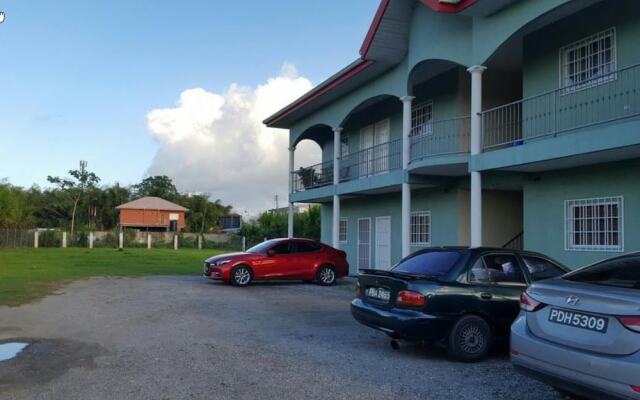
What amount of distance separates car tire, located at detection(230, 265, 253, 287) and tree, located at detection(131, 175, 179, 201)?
7123 cm

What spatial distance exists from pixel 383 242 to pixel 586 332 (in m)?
16.6

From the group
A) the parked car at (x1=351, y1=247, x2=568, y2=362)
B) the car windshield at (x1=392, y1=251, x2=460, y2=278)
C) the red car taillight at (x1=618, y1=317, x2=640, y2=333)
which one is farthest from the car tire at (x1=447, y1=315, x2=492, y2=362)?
the red car taillight at (x1=618, y1=317, x2=640, y2=333)

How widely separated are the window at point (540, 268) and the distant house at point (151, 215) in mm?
63187

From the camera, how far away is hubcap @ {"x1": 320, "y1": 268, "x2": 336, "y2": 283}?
19.3m

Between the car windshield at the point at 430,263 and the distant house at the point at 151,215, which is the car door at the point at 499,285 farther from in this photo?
the distant house at the point at 151,215

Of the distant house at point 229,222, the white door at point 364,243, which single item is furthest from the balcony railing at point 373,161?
the distant house at point 229,222

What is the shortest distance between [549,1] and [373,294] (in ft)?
23.7


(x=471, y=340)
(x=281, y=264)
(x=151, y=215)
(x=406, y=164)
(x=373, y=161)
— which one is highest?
(x=373, y=161)

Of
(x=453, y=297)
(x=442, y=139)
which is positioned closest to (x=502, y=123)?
(x=442, y=139)

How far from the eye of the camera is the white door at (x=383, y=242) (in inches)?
834

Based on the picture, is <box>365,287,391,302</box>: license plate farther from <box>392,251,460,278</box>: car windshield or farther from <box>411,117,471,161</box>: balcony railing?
<box>411,117,471,161</box>: balcony railing

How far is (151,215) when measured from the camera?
234ft

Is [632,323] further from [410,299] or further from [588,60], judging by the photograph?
[588,60]

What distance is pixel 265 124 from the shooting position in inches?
1081
